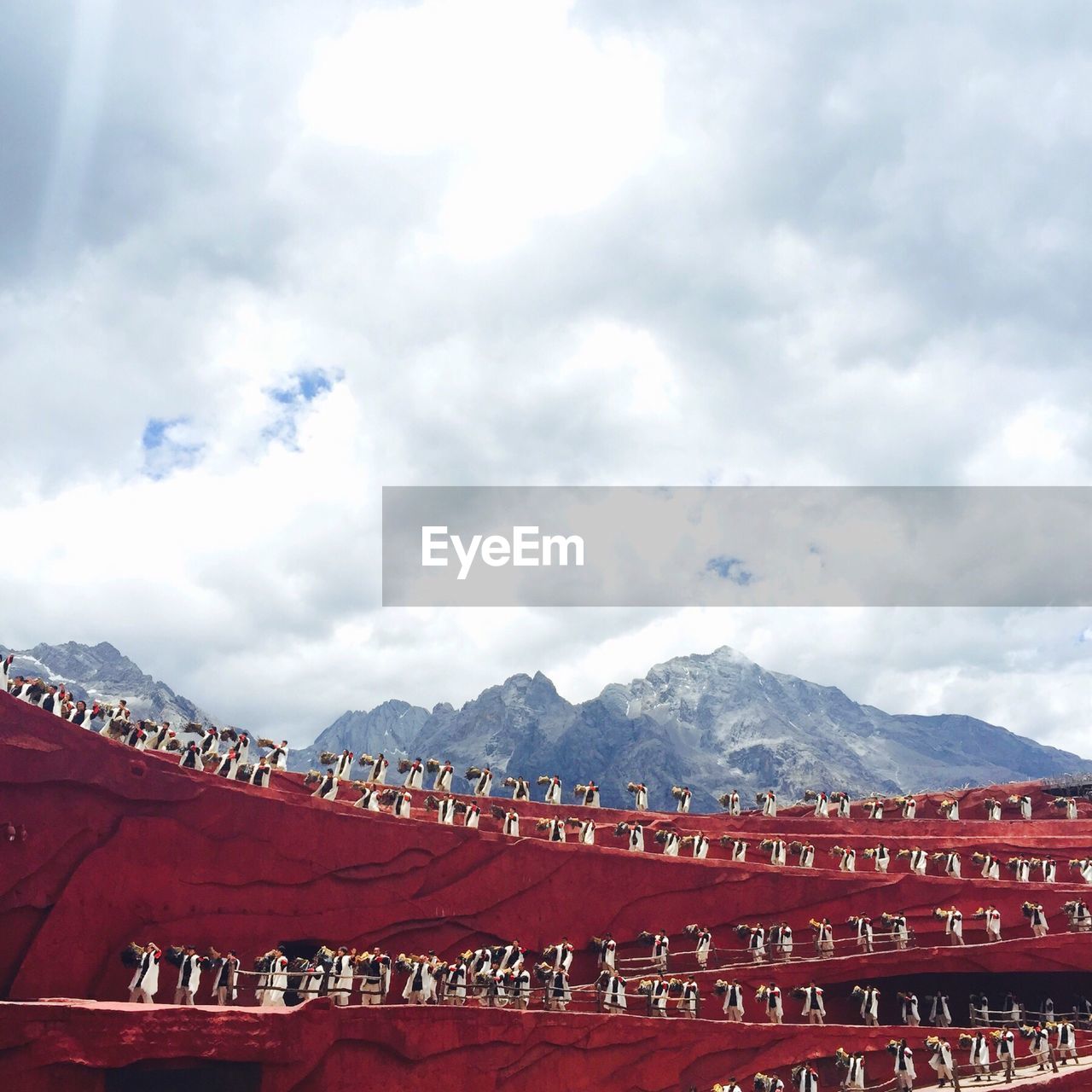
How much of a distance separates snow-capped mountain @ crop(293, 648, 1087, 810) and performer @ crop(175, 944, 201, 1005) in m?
104

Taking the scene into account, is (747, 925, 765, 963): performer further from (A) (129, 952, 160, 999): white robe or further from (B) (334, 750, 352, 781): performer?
(A) (129, 952, 160, 999): white robe

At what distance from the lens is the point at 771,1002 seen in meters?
30.3

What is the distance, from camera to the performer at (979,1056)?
28703mm

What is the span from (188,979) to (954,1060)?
2144cm

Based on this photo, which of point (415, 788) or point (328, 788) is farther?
point (415, 788)

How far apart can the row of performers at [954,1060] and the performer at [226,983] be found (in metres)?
12.5

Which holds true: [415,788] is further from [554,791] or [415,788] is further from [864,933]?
[864,933]

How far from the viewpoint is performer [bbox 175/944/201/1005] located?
2278 centimetres

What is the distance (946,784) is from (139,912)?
495ft

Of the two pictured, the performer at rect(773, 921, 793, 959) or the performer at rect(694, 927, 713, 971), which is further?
the performer at rect(773, 921, 793, 959)

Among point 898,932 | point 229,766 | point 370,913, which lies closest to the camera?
point 370,913

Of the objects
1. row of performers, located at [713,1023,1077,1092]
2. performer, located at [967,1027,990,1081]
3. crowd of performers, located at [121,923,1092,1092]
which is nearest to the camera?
crowd of performers, located at [121,923,1092,1092]

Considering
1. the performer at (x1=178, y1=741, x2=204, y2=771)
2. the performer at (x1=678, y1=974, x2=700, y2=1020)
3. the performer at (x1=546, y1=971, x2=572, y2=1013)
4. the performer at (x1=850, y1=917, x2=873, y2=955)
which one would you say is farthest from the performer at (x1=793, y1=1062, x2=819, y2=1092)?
the performer at (x1=178, y1=741, x2=204, y2=771)

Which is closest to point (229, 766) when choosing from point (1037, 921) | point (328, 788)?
point (328, 788)
